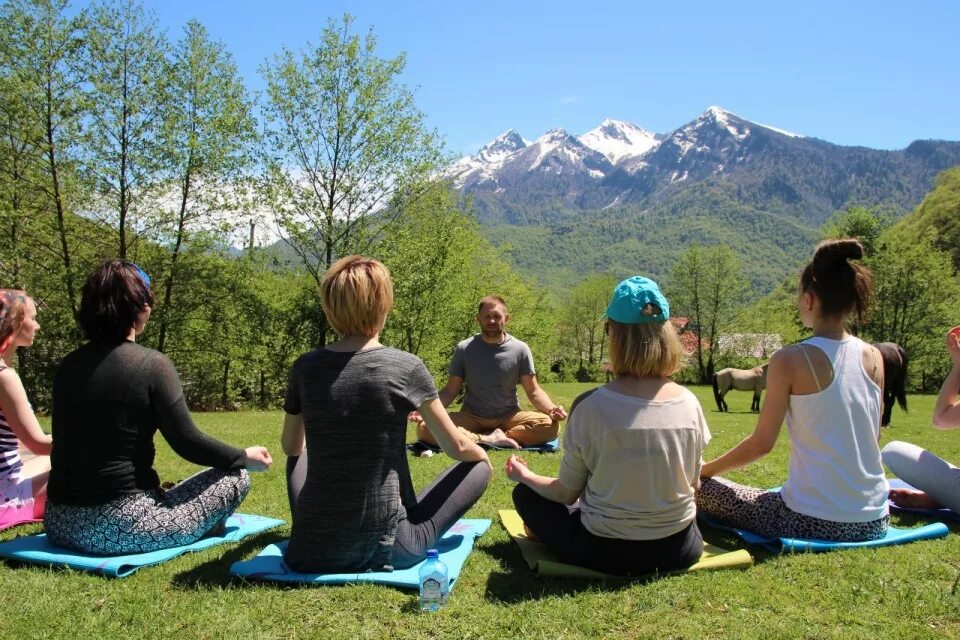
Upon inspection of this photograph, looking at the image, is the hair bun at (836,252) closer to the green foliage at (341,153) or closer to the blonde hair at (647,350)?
the blonde hair at (647,350)

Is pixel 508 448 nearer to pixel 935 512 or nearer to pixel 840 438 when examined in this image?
pixel 935 512

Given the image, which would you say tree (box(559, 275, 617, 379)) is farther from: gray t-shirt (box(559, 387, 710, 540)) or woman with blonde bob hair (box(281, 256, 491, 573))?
woman with blonde bob hair (box(281, 256, 491, 573))

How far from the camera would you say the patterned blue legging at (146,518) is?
4.26 m

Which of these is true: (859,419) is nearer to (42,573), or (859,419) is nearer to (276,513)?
(276,513)

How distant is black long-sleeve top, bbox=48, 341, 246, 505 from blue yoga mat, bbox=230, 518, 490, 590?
81 centimetres

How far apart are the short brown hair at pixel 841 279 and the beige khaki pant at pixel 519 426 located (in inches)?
199

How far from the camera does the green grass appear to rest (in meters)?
3.34

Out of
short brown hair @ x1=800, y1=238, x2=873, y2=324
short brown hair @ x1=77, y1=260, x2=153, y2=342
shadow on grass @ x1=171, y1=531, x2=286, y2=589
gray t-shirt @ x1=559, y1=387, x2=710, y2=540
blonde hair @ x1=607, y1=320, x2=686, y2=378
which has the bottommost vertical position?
shadow on grass @ x1=171, y1=531, x2=286, y2=589

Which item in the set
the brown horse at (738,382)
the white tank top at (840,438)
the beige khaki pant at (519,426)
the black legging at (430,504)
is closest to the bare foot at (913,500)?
the white tank top at (840,438)

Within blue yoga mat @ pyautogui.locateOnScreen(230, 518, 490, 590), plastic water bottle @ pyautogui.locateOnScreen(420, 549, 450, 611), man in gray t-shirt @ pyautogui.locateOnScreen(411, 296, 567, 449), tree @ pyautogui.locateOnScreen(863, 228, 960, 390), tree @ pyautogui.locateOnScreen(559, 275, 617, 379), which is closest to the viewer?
plastic water bottle @ pyautogui.locateOnScreen(420, 549, 450, 611)

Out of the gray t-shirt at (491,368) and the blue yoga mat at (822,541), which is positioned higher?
the gray t-shirt at (491,368)

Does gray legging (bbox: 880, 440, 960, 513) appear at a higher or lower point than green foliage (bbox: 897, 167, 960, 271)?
lower

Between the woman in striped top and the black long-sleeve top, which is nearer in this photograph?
the black long-sleeve top

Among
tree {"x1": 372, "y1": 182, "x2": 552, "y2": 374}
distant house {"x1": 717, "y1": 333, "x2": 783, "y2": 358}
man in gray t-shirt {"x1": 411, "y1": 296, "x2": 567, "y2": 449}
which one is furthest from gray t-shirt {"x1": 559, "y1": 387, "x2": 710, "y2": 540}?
distant house {"x1": 717, "y1": 333, "x2": 783, "y2": 358}
